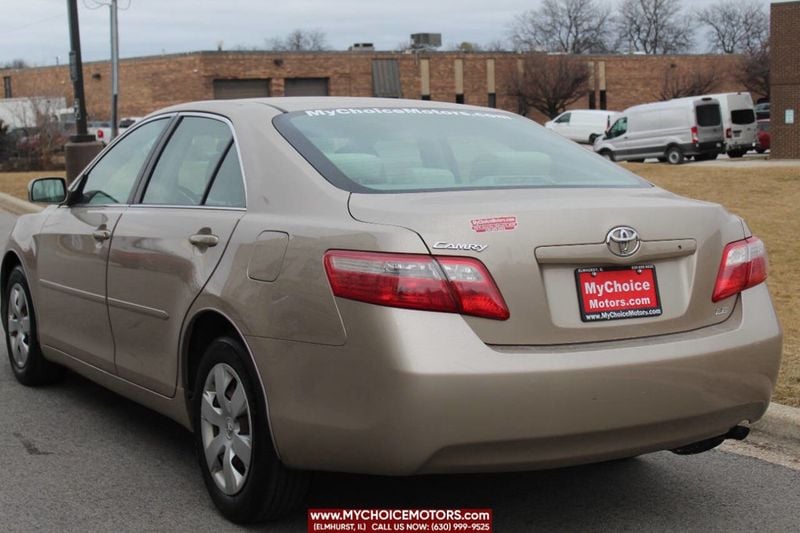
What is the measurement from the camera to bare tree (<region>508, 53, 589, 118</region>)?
64812 millimetres

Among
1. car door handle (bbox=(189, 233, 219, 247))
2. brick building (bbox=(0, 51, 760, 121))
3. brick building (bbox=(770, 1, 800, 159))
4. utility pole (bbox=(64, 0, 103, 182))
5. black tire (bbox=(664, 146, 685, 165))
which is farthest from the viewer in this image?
brick building (bbox=(0, 51, 760, 121))

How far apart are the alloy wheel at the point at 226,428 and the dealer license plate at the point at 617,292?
4.20 feet

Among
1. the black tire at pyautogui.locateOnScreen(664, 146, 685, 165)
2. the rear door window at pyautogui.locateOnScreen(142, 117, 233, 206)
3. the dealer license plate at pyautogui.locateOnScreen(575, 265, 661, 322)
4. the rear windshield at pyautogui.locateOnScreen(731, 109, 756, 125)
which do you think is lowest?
the black tire at pyautogui.locateOnScreen(664, 146, 685, 165)

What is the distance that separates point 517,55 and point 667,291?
65.9 metres

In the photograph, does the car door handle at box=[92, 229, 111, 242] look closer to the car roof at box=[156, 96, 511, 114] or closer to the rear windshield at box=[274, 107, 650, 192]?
the car roof at box=[156, 96, 511, 114]

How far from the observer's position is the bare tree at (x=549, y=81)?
6481 cm

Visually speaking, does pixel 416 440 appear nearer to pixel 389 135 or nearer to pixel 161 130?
pixel 389 135

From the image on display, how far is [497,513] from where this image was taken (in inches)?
164

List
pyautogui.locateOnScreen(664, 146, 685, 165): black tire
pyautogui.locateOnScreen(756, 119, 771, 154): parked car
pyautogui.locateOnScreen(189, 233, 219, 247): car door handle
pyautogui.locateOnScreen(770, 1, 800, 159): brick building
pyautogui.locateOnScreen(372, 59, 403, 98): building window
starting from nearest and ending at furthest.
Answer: pyautogui.locateOnScreen(189, 233, 219, 247): car door handle, pyautogui.locateOnScreen(770, 1, 800, 159): brick building, pyautogui.locateOnScreen(664, 146, 685, 165): black tire, pyautogui.locateOnScreen(756, 119, 771, 154): parked car, pyautogui.locateOnScreen(372, 59, 403, 98): building window

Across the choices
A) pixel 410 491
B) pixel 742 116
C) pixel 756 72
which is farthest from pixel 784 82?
pixel 756 72

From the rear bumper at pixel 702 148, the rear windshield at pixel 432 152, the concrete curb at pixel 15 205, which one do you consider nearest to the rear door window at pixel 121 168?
the rear windshield at pixel 432 152

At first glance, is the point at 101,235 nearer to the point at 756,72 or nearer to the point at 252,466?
the point at 252,466

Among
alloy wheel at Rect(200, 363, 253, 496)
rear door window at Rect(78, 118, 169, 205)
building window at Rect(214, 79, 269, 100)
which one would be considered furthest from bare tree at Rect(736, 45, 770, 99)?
alloy wheel at Rect(200, 363, 253, 496)
